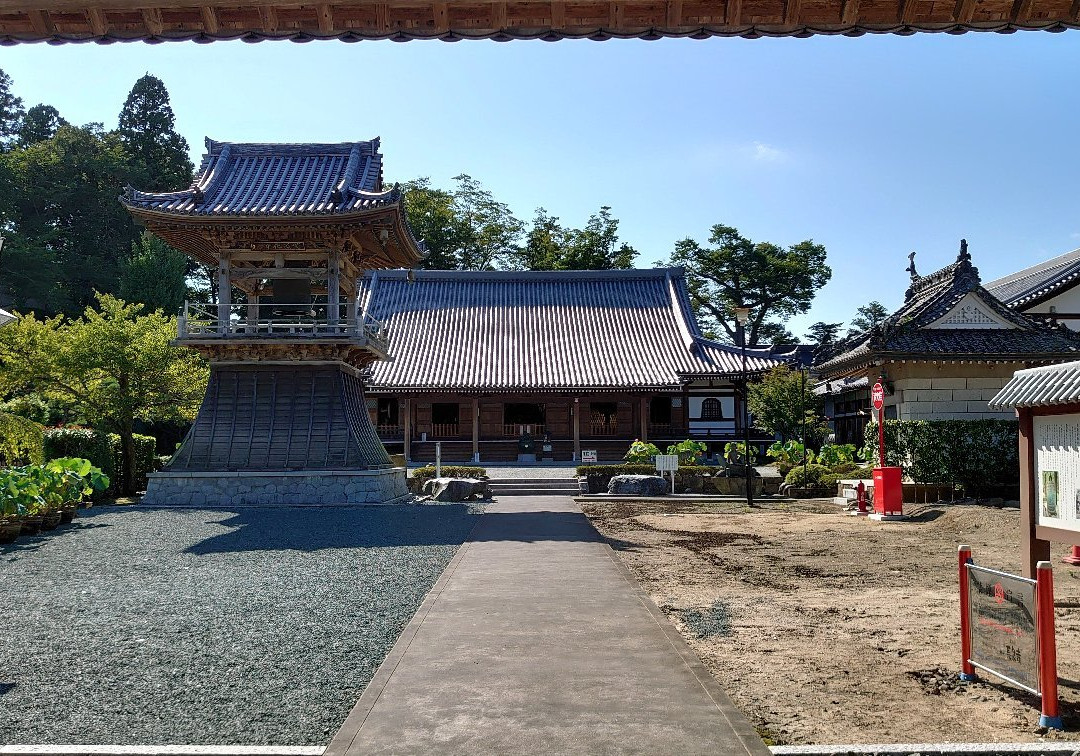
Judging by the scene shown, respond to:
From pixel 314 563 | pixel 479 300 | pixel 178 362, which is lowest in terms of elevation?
pixel 314 563

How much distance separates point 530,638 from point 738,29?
4.99m

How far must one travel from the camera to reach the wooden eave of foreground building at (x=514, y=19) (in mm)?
5617

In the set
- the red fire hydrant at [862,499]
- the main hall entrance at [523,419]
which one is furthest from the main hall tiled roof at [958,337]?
the main hall entrance at [523,419]

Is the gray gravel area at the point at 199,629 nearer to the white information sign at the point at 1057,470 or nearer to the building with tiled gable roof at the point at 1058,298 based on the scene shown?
the white information sign at the point at 1057,470

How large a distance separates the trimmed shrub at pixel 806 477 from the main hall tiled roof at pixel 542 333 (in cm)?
863

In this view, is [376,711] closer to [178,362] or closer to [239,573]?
[239,573]

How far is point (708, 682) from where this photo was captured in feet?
18.1

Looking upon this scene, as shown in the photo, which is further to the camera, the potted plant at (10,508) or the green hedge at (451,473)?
the green hedge at (451,473)

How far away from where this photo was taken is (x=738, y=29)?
5699 millimetres

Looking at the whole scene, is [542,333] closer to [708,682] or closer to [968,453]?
[968,453]

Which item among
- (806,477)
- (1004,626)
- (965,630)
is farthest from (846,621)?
(806,477)

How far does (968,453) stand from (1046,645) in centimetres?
1481

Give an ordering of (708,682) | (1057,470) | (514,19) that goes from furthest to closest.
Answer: (1057,470) < (514,19) < (708,682)

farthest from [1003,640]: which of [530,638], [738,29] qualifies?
[738,29]
